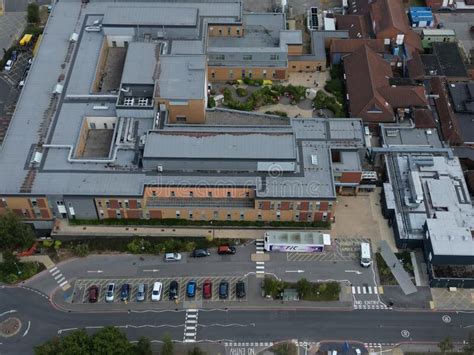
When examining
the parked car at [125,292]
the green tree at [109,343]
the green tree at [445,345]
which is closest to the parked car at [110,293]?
the parked car at [125,292]

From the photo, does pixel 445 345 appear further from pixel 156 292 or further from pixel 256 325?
pixel 156 292

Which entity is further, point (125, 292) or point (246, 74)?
point (246, 74)

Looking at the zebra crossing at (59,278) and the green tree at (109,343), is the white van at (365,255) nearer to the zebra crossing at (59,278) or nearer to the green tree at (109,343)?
the green tree at (109,343)

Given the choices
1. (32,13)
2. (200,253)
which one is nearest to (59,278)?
(200,253)

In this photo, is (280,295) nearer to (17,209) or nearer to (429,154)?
(429,154)

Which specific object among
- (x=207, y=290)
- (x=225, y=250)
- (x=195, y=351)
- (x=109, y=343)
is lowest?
(x=109, y=343)

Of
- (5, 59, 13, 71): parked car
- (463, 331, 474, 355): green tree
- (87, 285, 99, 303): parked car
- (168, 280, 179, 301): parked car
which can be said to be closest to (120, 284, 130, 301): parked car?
(87, 285, 99, 303): parked car

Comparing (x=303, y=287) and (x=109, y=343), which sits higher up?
(x=303, y=287)

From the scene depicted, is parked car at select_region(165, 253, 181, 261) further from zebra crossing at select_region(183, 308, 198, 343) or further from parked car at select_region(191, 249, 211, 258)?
zebra crossing at select_region(183, 308, 198, 343)
